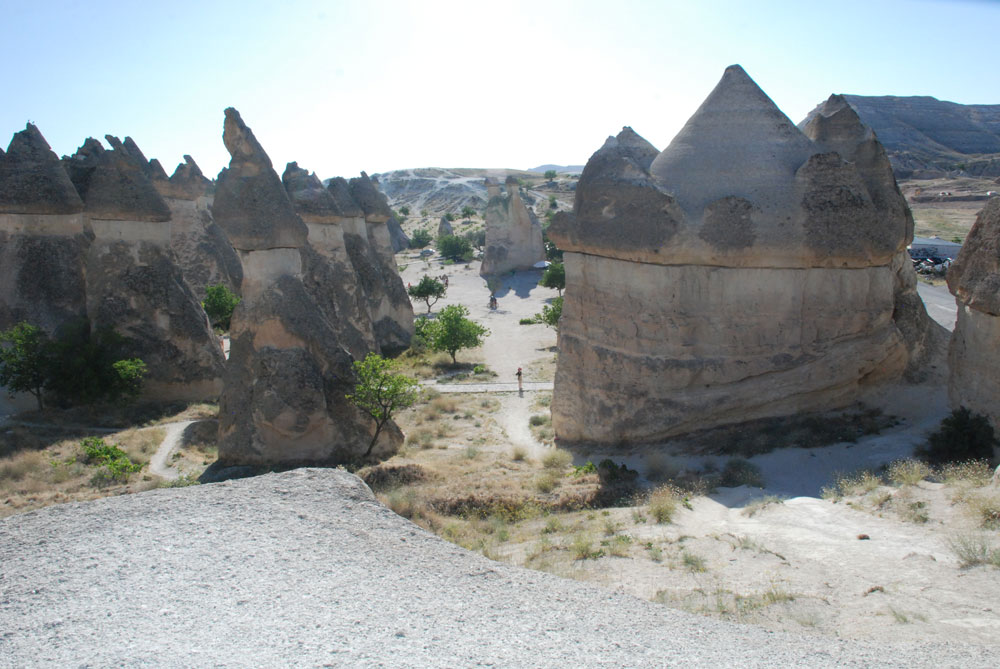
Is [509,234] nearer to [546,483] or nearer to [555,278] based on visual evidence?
[555,278]

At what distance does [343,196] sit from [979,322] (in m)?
17.2

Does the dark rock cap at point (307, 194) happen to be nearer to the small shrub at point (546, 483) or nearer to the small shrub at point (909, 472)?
the small shrub at point (546, 483)

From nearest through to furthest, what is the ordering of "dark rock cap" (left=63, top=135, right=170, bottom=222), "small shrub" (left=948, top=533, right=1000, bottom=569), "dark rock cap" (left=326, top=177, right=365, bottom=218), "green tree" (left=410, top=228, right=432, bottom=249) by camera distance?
"small shrub" (left=948, top=533, right=1000, bottom=569), "dark rock cap" (left=63, top=135, right=170, bottom=222), "dark rock cap" (left=326, top=177, right=365, bottom=218), "green tree" (left=410, top=228, right=432, bottom=249)

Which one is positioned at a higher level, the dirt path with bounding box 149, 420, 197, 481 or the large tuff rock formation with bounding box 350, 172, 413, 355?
the large tuff rock formation with bounding box 350, 172, 413, 355

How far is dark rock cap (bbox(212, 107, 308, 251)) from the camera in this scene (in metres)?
12.0

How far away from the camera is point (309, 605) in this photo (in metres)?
5.18

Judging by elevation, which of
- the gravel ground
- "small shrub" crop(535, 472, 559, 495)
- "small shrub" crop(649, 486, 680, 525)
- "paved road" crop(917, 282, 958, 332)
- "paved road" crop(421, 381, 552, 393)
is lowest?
"paved road" crop(421, 381, 552, 393)

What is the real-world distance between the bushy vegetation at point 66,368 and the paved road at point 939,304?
19.7m

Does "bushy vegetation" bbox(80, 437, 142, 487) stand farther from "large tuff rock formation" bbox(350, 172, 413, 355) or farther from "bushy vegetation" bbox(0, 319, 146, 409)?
"large tuff rock formation" bbox(350, 172, 413, 355)

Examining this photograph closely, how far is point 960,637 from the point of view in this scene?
15.4ft

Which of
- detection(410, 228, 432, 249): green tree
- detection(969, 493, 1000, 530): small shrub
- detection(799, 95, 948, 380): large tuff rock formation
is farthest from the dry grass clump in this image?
detection(410, 228, 432, 249): green tree

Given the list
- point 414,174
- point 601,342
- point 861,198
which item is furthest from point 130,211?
point 414,174

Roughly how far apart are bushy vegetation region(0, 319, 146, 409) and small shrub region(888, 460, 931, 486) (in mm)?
13798

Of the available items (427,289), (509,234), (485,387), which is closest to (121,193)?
(485,387)
